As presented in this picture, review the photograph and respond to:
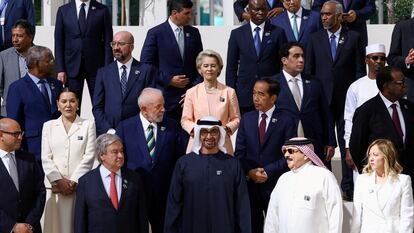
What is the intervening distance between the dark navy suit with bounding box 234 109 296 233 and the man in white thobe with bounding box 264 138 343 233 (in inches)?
20.3

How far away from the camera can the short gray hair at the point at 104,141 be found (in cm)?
972

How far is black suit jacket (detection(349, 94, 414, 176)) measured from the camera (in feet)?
32.9

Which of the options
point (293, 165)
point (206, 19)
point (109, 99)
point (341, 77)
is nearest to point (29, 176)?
point (109, 99)

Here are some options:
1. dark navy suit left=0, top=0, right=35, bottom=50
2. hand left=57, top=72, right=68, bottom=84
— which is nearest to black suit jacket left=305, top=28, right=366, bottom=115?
hand left=57, top=72, right=68, bottom=84

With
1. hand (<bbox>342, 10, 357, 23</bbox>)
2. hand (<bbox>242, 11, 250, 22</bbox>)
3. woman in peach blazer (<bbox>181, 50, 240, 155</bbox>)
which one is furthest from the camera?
hand (<bbox>242, 11, 250, 22</bbox>)

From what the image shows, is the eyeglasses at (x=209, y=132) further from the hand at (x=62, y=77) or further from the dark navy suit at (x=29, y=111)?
the hand at (x=62, y=77)

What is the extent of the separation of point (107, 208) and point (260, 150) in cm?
136

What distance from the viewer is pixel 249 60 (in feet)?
37.3

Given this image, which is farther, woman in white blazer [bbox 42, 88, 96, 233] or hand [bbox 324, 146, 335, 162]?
hand [bbox 324, 146, 335, 162]

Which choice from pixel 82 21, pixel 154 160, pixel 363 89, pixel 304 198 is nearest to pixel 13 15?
pixel 82 21

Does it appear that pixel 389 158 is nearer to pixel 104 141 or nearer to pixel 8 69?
pixel 104 141

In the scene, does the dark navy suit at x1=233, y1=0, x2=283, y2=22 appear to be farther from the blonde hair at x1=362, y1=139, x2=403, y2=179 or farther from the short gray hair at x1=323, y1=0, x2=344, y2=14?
the blonde hair at x1=362, y1=139, x2=403, y2=179

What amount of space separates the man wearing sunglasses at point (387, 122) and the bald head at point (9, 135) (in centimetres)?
276

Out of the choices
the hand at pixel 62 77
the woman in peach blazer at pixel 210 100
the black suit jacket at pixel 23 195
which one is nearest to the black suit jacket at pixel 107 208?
the black suit jacket at pixel 23 195
